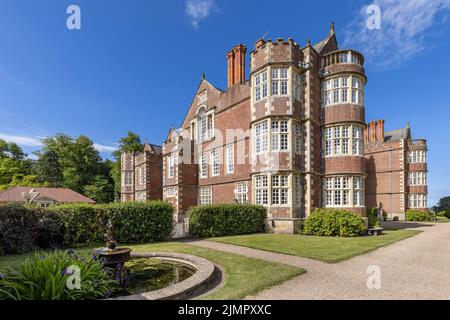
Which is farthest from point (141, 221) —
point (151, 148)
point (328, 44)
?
point (151, 148)

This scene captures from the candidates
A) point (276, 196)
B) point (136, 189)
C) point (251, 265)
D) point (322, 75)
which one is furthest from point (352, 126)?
point (136, 189)

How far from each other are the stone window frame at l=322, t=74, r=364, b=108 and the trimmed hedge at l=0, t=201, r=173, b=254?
14.0m

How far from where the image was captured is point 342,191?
719 inches

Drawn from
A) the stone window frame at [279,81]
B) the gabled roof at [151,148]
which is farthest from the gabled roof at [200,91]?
the gabled roof at [151,148]

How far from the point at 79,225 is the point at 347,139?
1747 centimetres

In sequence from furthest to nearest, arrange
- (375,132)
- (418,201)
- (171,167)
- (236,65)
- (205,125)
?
(375,132), (418,201), (171,167), (205,125), (236,65)

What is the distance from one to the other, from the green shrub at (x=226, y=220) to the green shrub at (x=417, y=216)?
25.9m

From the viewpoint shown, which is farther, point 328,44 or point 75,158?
point 75,158

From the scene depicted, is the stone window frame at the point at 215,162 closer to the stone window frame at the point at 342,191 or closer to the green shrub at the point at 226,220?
the green shrub at the point at 226,220

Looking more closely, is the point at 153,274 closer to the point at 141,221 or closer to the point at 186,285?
the point at 186,285

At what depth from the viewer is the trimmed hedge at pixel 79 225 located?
35.0 feet

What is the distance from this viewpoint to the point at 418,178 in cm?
3472
